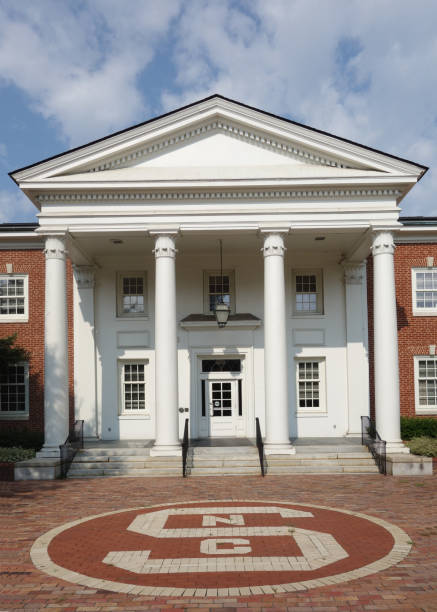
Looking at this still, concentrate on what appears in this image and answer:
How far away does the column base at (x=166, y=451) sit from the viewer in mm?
18750

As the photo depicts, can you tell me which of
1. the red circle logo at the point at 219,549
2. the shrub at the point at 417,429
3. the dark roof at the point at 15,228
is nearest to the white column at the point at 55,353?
the dark roof at the point at 15,228

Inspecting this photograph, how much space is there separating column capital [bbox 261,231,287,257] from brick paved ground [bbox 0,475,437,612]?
22.0ft

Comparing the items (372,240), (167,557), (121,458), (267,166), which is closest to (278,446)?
(121,458)

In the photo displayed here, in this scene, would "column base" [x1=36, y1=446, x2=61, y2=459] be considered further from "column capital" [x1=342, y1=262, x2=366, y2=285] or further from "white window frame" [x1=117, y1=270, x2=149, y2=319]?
"column capital" [x1=342, y1=262, x2=366, y2=285]

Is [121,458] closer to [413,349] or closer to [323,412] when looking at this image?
[323,412]

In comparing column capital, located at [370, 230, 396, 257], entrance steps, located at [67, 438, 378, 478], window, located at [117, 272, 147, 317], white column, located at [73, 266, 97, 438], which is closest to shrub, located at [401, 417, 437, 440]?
entrance steps, located at [67, 438, 378, 478]

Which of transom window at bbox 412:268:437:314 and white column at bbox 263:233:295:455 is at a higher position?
transom window at bbox 412:268:437:314

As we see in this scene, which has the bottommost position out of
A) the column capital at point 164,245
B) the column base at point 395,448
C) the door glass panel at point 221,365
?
the column base at point 395,448

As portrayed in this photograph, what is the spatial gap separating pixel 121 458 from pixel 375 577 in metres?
11.9

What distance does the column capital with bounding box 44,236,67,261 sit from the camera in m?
19.3

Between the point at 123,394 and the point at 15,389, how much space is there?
459cm

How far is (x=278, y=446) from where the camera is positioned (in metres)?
19.0

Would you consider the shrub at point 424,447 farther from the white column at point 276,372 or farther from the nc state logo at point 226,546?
the nc state logo at point 226,546

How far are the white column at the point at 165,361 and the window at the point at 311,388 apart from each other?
6.29m
